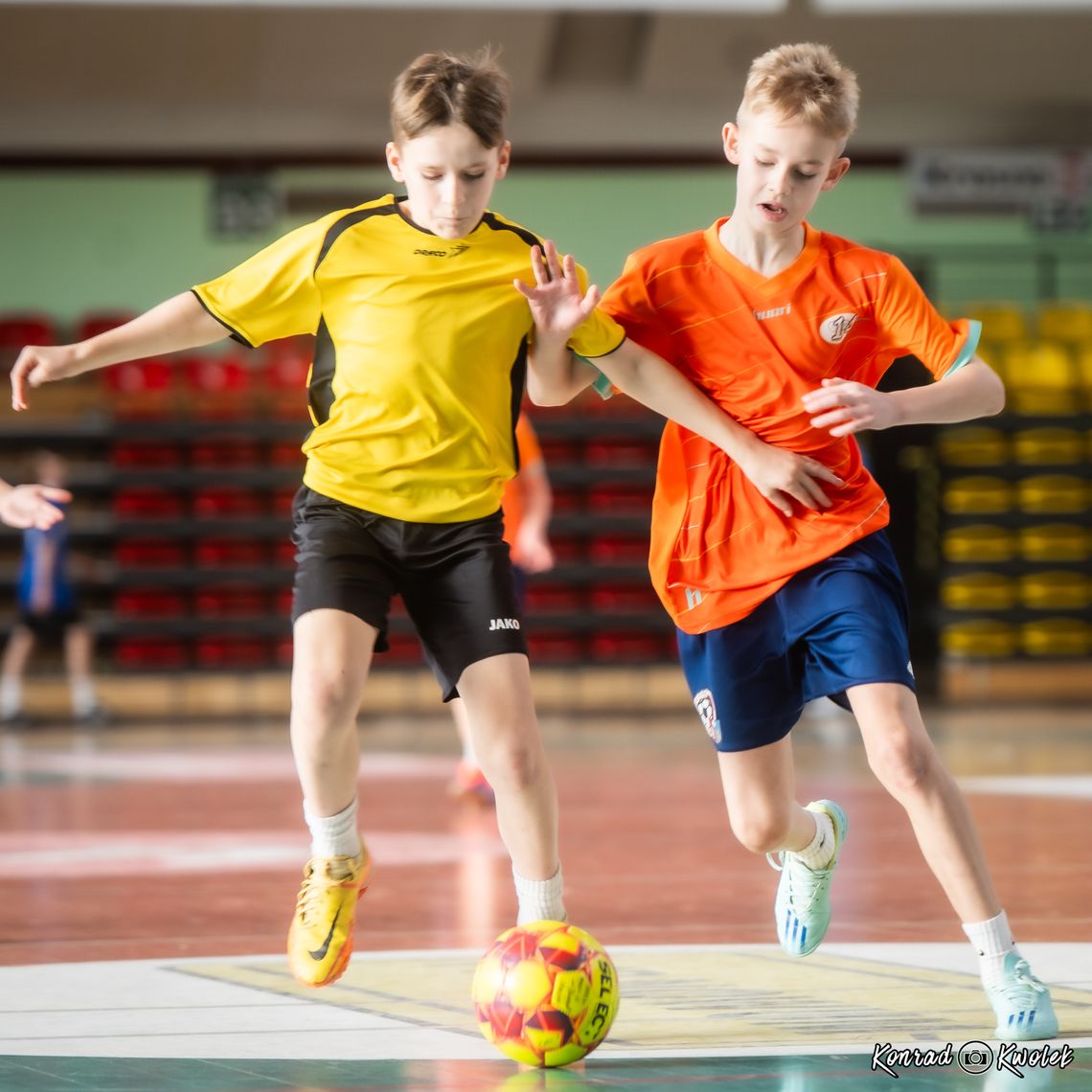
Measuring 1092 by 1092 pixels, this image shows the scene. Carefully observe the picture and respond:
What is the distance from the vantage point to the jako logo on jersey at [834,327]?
3.80 m

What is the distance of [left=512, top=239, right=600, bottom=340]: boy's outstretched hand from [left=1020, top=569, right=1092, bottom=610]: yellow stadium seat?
11.4 meters

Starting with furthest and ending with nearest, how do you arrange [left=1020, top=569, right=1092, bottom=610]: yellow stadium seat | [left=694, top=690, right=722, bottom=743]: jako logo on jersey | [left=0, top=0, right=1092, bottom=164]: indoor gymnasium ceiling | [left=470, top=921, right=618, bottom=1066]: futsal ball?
[left=1020, top=569, right=1092, bottom=610]: yellow stadium seat < [left=0, top=0, right=1092, bottom=164]: indoor gymnasium ceiling < [left=694, top=690, right=722, bottom=743]: jako logo on jersey < [left=470, top=921, right=618, bottom=1066]: futsal ball

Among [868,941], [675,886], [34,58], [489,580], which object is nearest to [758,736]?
[489,580]

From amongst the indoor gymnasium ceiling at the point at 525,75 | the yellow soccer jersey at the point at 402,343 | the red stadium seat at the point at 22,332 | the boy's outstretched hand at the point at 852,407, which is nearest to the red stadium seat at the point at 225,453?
the red stadium seat at the point at 22,332

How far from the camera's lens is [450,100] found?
3635 mm

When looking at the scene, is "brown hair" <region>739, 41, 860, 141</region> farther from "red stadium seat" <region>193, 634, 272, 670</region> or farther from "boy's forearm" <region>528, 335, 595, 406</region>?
"red stadium seat" <region>193, 634, 272, 670</region>

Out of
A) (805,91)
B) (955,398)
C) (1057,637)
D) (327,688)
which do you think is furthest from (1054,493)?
(327,688)

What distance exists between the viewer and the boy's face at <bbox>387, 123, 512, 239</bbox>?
12.0ft

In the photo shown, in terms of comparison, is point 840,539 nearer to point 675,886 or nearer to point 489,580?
point 489,580

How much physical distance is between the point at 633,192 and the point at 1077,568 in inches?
203

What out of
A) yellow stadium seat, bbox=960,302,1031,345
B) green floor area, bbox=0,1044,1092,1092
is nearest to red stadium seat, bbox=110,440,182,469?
yellow stadium seat, bbox=960,302,1031,345

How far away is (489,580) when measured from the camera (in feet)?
12.3

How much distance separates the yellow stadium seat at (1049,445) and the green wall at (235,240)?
174 cm

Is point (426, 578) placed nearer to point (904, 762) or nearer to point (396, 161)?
point (396, 161)
